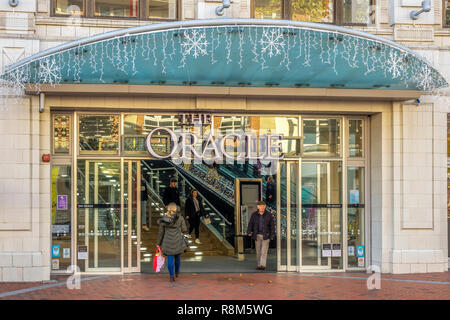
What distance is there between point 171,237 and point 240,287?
5.63 ft

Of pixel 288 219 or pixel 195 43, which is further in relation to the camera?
pixel 288 219

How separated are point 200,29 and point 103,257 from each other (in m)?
5.57

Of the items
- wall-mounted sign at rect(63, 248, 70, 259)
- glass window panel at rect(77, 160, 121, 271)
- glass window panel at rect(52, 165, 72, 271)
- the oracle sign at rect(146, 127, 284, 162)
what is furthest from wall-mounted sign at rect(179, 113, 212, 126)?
wall-mounted sign at rect(63, 248, 70, 259)

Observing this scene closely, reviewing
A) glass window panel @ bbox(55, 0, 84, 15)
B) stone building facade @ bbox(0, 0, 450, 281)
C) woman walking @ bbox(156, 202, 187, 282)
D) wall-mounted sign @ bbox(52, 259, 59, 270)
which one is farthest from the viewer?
wall-mounted sign @ bbox(52, 259, 59, 270)

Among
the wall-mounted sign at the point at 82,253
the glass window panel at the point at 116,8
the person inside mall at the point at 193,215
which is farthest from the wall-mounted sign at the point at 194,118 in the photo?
the person inside mall at the point at 193,215

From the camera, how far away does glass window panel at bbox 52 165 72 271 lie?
14102mm

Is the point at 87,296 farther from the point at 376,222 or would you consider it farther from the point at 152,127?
the point at 376,222

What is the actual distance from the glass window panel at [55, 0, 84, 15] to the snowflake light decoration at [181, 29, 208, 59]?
10.5ft

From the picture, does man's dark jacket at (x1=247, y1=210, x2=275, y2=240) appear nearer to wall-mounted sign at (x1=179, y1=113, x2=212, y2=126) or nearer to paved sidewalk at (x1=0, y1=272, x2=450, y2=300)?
paved sidewalk at (x1=0, y1=272, x2=450, y2=300)

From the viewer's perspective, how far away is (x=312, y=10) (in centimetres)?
1473

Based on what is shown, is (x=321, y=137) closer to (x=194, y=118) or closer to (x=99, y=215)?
(x=194, y=118)

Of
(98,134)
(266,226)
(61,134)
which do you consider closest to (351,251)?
(266,226)

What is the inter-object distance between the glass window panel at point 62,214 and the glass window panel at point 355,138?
618 cm
